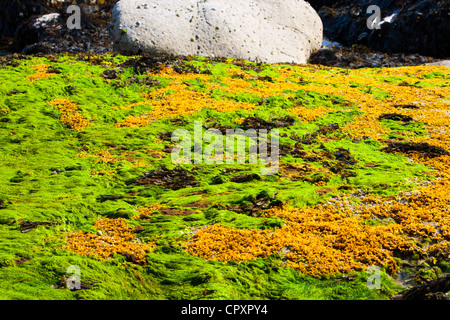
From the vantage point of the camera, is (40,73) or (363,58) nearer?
(40,73)

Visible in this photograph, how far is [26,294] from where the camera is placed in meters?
5.21

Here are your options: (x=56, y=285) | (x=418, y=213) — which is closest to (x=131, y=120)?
(x=56, y=285)

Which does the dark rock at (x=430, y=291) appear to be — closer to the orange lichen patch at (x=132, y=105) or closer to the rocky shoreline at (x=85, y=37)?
the orange lichen patch at (x=132, y=105)

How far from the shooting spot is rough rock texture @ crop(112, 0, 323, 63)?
20609 millimetres

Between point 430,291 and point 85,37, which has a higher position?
point 85,37

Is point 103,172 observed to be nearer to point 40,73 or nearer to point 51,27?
point 40,73

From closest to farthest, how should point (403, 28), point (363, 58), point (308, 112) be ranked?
point (308, 112) < point (363, 58) < point (403, 28)

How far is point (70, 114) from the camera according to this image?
12945 millimetres

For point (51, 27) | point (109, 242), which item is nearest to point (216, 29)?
point (51, 27)

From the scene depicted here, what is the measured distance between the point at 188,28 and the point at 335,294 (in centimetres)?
1946

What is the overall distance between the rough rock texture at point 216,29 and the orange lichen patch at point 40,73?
532cm

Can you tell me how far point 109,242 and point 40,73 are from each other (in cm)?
1225

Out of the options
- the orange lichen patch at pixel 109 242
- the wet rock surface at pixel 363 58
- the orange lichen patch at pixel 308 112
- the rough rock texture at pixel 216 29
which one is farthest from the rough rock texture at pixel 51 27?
the orange lichen patch at pixel 109 242
